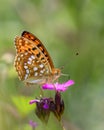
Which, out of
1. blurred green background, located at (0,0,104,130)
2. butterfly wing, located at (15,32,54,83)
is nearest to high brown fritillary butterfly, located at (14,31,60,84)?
butterfly wing, located at (15,32,54,83)

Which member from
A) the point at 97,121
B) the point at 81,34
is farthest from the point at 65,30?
the point at 97,121

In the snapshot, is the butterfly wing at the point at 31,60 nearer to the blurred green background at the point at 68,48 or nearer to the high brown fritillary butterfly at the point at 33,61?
the high brown fritillary butterfly at the point at 33,61

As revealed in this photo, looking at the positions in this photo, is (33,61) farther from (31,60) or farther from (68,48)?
(68,48)

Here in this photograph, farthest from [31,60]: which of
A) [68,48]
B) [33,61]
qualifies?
[68,48]

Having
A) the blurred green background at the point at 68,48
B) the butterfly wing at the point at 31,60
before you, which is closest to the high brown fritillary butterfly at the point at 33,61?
the butterfly wing at the point at 31,60

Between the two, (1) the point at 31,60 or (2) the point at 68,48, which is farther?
(2) the point at 68,48

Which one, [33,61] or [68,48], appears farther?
[68,48]
